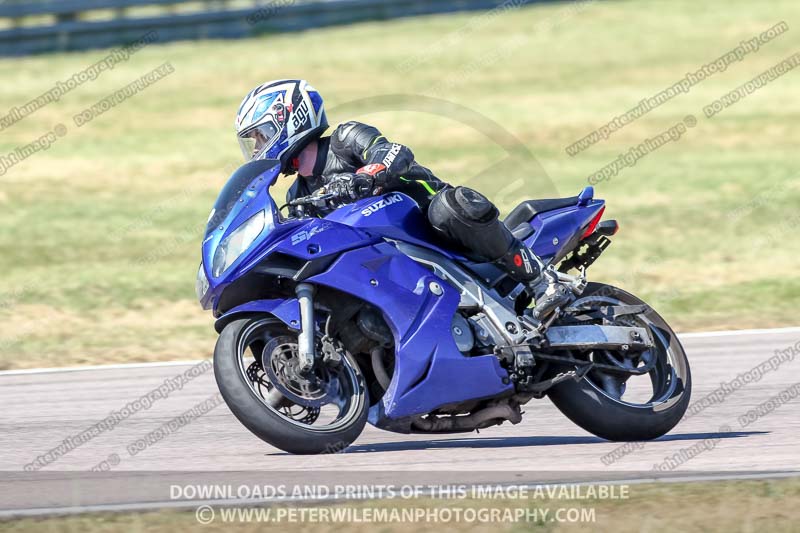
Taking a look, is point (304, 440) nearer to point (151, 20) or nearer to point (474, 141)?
point (474, 141)

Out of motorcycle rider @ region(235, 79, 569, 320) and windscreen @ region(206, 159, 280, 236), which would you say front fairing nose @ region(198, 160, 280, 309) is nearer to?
windscreen @ region(206, 159, 280, 236)

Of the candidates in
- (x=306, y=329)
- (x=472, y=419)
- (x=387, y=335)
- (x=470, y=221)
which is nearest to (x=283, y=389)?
(x=306, y=329)

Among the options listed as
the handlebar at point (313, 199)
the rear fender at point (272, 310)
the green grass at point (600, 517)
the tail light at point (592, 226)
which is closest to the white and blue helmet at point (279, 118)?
the handlebar at point (313, 199)

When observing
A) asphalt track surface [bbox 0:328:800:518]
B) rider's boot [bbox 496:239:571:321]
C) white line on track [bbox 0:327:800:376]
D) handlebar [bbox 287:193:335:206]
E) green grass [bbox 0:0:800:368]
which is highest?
handlebar [bbox 287:193:335:206]

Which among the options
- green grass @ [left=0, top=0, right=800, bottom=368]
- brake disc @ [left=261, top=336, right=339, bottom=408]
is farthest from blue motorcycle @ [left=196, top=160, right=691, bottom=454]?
green grass @ [left=0, top=0, right=800, bottom=368]

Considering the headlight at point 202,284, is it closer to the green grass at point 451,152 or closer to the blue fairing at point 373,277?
the blue fairing at point 373,277

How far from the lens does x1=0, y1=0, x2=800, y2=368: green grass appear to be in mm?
11727

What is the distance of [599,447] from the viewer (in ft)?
22.6

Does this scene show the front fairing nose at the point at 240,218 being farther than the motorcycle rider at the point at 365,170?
No

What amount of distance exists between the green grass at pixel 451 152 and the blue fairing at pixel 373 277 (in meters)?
0.59

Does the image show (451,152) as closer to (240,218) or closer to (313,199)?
(313,199)

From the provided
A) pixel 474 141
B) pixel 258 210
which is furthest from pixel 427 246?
pixel 474 141

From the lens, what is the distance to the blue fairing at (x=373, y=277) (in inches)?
255

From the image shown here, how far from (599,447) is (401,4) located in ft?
72.2
